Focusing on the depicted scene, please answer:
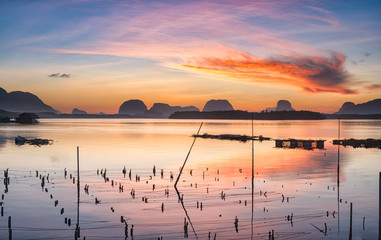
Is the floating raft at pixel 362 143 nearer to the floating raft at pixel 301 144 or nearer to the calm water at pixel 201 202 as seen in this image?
the floating raft at pixel 301 144

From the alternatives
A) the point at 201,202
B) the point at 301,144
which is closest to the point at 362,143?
the point at 301,144

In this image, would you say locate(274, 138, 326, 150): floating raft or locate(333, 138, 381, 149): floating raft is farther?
locate(274, 138, 326, 150): floating raft

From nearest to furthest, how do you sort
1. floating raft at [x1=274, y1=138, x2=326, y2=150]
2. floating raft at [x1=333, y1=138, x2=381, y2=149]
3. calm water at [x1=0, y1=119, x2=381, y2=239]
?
calm water at [x1=0, y1=119, x2=381, y2=239]
floating raft at [x1=333, y1=138, x2=381, y2=149]
floating raft at [x1=274, y1=138, x2=326, y2=150]

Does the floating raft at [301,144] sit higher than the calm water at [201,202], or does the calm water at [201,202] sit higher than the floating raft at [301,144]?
the floating raft at [301,144]

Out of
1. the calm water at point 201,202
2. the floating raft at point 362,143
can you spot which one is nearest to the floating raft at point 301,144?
the floating raft at point 362,143

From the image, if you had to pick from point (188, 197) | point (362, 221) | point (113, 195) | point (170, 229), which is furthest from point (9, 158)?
point (362, 221)

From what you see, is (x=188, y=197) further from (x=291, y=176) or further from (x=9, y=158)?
(x=9, y=158)

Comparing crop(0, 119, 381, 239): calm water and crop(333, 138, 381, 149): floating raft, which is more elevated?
crop(333, 138, 381, 149): floating raft

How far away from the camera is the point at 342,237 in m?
32.3

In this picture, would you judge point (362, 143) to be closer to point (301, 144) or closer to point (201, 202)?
point (301, 144)

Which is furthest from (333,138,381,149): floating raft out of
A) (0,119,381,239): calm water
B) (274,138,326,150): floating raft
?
(0,119,381,239): calm water

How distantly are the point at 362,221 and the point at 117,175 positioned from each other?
1581 inches

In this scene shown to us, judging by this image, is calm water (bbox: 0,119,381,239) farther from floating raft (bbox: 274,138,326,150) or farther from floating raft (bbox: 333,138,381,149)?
floating raft (bbox: 333,138,381,149)

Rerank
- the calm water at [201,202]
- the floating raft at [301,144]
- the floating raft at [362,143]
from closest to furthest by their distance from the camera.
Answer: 1. the calm water at [201,202]
2. the floating raft at [362,143]
3. the floating raft at [301,144]
